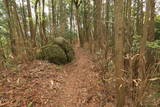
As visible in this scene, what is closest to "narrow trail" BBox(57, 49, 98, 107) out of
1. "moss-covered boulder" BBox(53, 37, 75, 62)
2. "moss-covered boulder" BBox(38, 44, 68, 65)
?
"moss-covered boulder" BBox(38, 44, 68, 65)

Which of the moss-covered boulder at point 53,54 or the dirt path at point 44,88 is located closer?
the dirt path at point 44,88

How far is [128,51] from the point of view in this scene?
542cm

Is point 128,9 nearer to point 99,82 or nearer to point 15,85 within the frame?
point 99,82

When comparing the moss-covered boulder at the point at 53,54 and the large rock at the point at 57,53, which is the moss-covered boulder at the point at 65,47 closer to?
the large rock at the point at 57,53

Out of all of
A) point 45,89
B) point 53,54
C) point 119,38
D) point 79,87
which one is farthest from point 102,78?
point 53,54

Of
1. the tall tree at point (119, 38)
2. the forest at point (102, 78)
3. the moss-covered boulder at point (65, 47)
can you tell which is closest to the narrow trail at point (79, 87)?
the forest at point (102, 78)

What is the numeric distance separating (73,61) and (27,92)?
5192 millimetres

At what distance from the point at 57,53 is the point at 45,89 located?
3.97 metres

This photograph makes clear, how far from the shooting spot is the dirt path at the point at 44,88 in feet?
14.4

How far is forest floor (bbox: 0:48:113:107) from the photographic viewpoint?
438 cm

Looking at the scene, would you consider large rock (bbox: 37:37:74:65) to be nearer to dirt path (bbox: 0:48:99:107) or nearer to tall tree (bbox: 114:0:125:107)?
dirt path (bbox: 0:48:99:107)

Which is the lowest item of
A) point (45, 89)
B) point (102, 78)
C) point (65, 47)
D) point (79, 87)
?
point (79, 87)

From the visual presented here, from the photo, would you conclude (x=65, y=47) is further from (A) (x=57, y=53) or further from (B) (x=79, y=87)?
(B) (x=79, y=87)

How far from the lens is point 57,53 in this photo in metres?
8.91
